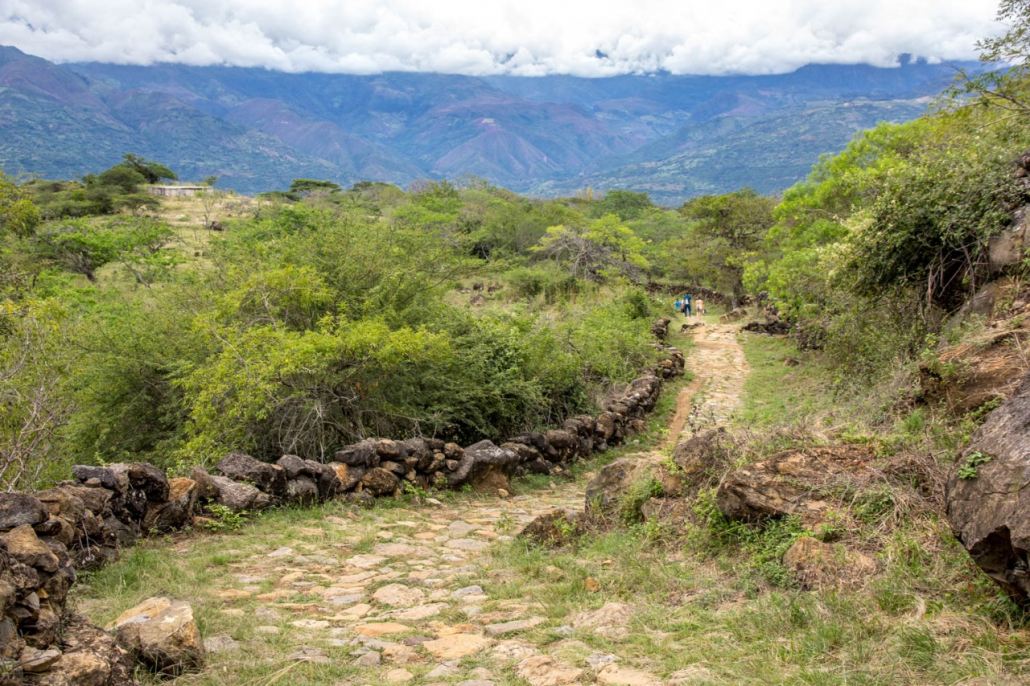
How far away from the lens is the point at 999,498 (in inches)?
132

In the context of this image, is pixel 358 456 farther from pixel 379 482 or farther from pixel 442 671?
pixel 442 671

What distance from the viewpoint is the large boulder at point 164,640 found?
332 cm

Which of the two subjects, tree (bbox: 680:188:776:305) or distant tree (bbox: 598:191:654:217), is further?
distant tree (bbox: 598:191:654:217)

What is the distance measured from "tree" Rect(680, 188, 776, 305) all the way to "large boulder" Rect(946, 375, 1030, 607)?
28229 millimetres

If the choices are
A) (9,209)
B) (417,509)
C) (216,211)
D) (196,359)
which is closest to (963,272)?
(417,509)

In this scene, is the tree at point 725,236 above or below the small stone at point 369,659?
above

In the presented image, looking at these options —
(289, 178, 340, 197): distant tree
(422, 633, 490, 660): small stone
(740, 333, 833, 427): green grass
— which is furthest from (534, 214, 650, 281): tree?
(289, 178, 340, 197): distant tree

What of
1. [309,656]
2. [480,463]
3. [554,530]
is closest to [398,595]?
[309,656]

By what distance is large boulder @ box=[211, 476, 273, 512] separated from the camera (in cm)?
629

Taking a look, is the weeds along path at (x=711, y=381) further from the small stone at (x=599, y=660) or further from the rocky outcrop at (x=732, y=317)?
the small stone at (x=599, y=660)

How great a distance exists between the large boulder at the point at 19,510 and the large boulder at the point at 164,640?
87 cm

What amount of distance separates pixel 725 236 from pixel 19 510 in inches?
1331

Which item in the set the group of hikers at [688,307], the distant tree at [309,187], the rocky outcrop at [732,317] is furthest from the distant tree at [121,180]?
the rocky outcrop at [732,317]

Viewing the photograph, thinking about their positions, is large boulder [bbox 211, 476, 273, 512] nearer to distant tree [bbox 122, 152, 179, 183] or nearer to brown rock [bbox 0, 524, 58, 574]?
brown rock [bbox 0, 524, 58, 574]
